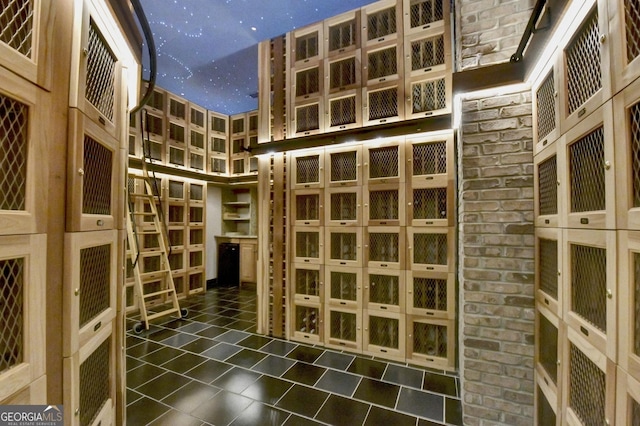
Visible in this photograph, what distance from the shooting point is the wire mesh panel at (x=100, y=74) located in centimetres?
99

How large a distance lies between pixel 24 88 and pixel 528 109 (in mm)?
2327

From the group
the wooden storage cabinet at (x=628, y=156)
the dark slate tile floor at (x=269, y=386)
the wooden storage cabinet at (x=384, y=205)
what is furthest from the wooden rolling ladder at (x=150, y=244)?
the wooden storage cabinet at (x=628, y=156)

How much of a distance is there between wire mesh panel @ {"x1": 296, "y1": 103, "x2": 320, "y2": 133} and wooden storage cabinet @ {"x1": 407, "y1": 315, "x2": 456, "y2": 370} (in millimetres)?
2342

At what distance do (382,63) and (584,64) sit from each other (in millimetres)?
1991

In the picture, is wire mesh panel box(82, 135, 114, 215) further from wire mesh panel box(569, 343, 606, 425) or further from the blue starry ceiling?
the blue starry ceiling

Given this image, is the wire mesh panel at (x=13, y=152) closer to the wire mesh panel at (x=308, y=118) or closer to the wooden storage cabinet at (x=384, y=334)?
the wire mesh panel at (x=308, y=118)

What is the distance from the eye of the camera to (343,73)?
2.88 metres

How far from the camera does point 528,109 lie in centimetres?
159

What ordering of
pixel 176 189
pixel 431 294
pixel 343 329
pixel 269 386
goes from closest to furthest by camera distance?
pixel 269 386
pixel 431 294
pixel 343 329
pixel 176 189

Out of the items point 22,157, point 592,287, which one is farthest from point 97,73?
point 592,287

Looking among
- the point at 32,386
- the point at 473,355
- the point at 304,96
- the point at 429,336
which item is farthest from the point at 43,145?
the point at 429,336

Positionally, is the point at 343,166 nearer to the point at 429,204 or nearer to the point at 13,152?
the point at 429,204

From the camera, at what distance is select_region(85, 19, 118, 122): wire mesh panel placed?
99cm

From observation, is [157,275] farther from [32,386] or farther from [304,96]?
[32,386]
